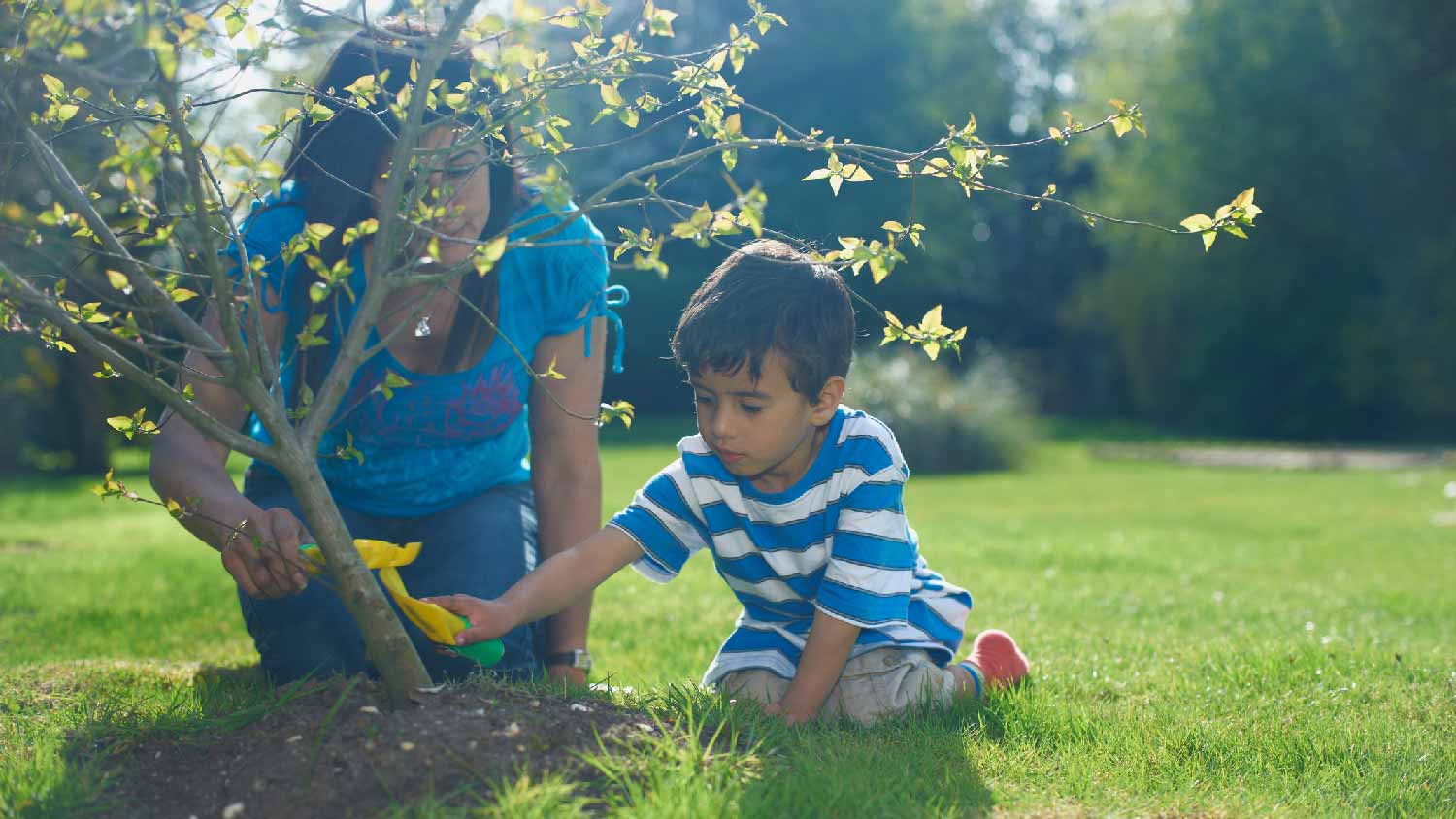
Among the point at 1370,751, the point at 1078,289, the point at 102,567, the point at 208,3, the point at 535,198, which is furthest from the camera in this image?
the point at 1078,289

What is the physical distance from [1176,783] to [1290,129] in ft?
78.2

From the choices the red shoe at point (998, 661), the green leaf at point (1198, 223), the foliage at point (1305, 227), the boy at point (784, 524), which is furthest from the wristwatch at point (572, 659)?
the foliage at point (1305, 227)

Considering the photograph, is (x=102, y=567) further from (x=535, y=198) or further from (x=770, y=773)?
(x=770, y=773)

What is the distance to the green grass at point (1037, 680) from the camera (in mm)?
2395

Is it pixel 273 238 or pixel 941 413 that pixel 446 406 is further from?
pixel 941 413

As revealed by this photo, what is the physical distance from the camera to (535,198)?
3.51 m

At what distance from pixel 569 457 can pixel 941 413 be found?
1249 cm

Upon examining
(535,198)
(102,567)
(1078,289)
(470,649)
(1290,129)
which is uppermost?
(1290,129)

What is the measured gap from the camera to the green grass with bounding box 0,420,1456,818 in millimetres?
2395


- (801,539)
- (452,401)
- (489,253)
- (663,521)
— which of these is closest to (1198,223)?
(801,539)

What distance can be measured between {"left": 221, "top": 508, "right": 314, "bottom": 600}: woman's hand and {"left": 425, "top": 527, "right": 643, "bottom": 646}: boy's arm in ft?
0.98

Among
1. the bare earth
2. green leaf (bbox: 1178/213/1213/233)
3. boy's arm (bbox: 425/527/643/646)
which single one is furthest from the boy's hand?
green leaf (bbox: 1178/213/1213/233)

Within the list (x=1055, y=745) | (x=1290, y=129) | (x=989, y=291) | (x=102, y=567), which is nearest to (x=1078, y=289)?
(x=989, y=291)

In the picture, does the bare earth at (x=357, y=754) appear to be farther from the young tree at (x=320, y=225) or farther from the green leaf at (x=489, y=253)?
the green leaf at (x=489, y=253)
